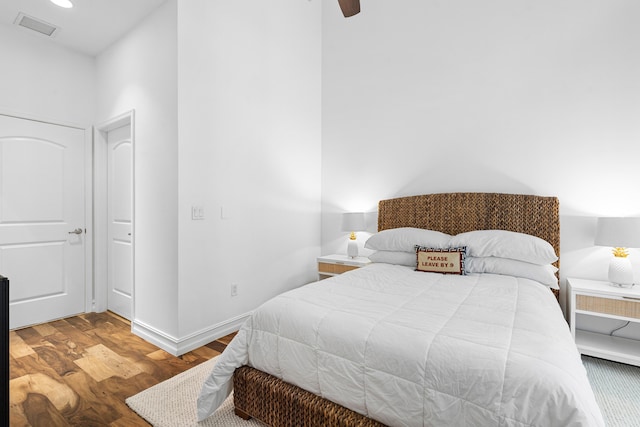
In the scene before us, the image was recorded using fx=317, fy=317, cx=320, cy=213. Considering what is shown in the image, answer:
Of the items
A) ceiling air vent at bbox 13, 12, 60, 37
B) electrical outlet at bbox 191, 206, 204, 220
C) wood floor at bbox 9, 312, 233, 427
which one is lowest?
wood floor at bbox 9, 312, 233, 427

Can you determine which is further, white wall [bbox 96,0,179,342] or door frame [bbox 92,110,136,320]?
door frame [bbox 92,110,136,320]

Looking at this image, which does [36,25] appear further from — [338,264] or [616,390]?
[616,390]

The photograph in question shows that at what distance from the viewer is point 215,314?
270cm

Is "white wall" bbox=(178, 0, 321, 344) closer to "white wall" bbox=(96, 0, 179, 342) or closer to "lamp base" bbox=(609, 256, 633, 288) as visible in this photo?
"white wall" bbox=(96, 0, 179, 342)

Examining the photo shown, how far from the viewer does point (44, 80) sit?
3021mm

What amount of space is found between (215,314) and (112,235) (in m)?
1.60

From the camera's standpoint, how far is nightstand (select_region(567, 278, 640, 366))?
2.10 metres

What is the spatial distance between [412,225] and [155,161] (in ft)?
7.99

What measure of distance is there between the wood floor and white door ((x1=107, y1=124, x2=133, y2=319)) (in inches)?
12.4

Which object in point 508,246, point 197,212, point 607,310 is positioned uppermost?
point 197,212

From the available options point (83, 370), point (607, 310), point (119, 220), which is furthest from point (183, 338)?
point (607, 310)

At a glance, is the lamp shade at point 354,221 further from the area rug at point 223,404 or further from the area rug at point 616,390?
the area rug at point 616,390

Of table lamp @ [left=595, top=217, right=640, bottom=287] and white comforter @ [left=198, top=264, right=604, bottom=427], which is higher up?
table lamp @ [left=595, top=217, right=640, bottom=287]

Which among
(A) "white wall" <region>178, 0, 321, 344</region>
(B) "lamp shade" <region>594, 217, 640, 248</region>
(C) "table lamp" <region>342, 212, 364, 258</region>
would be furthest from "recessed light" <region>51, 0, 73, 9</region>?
(B) "lamp shade" <region>594, 217, 640, 248</region>
